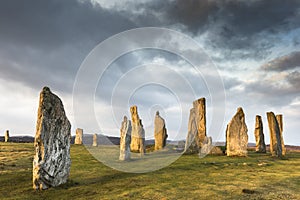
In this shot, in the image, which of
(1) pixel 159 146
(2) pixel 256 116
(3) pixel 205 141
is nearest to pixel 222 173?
(3) pixel 205 141

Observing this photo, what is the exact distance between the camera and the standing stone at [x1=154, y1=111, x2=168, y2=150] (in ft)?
106

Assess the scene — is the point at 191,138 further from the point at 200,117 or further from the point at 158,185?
the point at 158,185

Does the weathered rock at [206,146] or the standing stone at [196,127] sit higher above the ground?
the standing stone at [196,127]

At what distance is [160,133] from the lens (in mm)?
32469

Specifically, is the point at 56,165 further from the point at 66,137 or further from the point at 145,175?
the point at 145,175

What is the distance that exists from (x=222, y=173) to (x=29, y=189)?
10463 millimetres

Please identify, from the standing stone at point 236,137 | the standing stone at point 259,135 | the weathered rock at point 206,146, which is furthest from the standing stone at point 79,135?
the standing stone at point 259,135

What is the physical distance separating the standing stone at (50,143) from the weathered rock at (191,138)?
19130 mm

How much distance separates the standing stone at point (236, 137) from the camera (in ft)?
86.9

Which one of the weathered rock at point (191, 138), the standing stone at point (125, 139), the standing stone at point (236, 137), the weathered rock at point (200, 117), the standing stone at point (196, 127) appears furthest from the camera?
the weathered rock at point (200, 117)

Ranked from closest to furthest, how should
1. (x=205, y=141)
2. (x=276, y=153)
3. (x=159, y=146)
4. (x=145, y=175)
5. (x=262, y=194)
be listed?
1. (x=262, y=194)
2. (x=145, y=175)
3. (x=276, y=153)
4. (x=205, y=141)
5. (x=159, y=146)

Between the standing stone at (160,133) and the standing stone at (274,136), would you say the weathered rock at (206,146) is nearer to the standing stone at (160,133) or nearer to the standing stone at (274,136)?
the standing stone at (160,133)

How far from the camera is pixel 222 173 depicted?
1541cm

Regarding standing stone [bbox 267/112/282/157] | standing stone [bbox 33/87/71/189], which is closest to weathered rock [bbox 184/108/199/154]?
standing stone [bbox 267/112/282/157]
